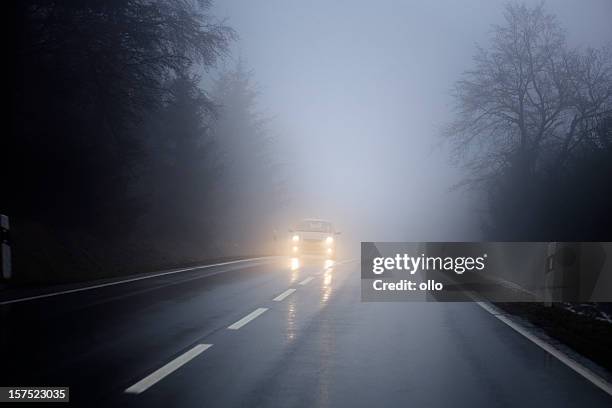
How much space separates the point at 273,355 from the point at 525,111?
75.9 feet

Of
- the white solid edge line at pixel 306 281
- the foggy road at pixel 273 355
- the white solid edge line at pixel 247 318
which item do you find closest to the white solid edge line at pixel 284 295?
the foggy road at pixel 273 355

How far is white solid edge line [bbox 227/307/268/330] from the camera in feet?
26.1

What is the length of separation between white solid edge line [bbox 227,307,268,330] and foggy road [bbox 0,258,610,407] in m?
0.02

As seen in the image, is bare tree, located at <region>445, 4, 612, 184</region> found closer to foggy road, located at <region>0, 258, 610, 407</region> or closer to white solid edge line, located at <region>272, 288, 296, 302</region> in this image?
white solid edge line, located at <region>272, 288, 296, 302</region>

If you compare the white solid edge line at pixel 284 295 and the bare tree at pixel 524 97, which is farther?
the bare tree at pixel 524 97

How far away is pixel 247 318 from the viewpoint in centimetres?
864

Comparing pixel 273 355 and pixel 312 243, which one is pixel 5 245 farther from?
pixel 312 243

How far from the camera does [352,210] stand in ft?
402

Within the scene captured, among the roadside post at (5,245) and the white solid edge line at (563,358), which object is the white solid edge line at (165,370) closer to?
the white solid edge line at (563,358)

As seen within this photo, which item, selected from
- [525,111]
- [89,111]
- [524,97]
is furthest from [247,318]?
[524,97]

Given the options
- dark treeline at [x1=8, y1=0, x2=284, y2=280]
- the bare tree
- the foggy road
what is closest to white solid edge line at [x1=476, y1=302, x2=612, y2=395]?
the foggy road

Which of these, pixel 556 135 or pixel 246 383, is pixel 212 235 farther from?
pixel 246 383

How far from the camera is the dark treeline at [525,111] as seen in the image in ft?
76.0

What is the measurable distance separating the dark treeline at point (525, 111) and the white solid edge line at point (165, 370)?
16932mm
